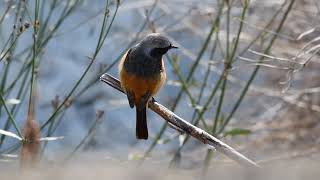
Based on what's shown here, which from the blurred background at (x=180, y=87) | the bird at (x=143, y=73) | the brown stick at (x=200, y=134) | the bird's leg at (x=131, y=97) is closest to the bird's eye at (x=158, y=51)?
the bird at (x=143, y=73)

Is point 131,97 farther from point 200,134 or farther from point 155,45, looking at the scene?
point 200,134

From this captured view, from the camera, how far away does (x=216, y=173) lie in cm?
55

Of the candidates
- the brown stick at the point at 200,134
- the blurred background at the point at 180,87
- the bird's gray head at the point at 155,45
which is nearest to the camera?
the brown stick at the point at 200,134

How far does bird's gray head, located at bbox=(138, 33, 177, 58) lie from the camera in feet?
9.70

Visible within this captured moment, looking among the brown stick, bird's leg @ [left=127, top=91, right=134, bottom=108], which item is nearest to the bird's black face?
bird's leg @ [left=127, top=91, right=134, bottom=108]

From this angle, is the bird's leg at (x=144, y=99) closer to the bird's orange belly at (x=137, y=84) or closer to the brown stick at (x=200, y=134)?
the bird's orange belly at (x=137, y=84)

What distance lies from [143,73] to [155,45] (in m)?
0.17

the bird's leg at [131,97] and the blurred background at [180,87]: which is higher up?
the blurred background at [180,87]

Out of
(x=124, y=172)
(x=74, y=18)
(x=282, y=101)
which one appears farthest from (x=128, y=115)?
(x=124, y=172)

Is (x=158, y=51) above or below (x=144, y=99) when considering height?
above

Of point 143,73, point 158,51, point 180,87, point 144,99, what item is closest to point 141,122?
point 144,99

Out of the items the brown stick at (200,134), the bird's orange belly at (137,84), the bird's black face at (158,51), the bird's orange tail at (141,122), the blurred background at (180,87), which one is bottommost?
the brown stick at (200,134)

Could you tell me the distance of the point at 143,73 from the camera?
3.05 metres

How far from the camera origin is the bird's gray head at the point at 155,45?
296 cm
